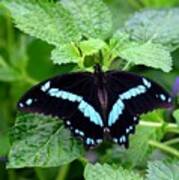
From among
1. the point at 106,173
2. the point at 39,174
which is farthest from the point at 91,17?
the point at 39,174

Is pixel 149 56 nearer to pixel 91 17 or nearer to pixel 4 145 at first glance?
pixel 91 17

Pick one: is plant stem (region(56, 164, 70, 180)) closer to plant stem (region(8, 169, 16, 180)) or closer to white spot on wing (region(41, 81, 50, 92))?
plant stem (region(8, 169, 16, 180))

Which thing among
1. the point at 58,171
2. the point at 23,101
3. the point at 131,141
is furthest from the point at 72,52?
the point at 58,171

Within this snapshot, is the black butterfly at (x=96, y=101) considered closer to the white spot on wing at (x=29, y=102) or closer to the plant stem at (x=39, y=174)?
the white spot on wing at (x=29, y=102)

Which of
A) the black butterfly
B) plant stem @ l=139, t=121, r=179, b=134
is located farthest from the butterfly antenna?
plant stem @ l=139, t=121, r=179, b=134

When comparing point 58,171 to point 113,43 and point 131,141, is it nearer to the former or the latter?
point 131,141
